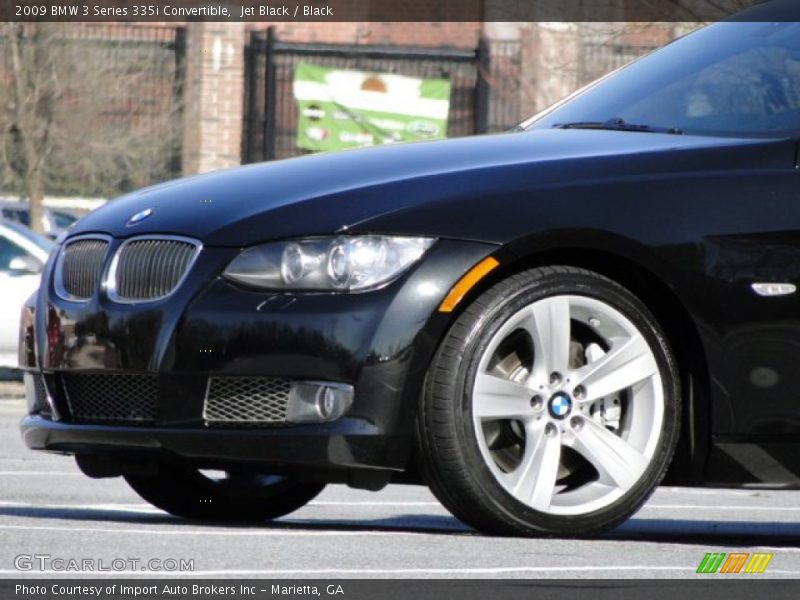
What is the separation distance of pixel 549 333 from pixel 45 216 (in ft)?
91.9

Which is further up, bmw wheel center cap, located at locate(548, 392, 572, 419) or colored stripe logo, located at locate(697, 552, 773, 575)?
bmw wheel center cap, located at locate(548, 392, 572, 419)

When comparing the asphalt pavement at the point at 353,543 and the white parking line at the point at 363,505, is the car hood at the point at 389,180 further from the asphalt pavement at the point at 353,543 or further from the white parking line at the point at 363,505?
the white parking line at the point at 363,505

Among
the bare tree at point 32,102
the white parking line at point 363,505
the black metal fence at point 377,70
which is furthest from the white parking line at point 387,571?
the black metal fence at point 377,70

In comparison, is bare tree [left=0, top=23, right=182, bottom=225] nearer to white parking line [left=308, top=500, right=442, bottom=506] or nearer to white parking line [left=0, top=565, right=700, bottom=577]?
white parking line [left=308, top=500, right=442, bottom=506]

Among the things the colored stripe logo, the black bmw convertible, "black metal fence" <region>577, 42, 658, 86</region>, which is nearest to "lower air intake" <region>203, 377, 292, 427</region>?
the black bmw convertible

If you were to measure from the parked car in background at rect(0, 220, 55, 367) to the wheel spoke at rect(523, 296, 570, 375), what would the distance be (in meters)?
11.4

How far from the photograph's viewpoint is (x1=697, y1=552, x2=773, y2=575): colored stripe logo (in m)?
5.29

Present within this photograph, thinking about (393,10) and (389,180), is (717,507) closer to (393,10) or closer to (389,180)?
(389,180)

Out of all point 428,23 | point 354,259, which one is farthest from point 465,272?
point 428,23

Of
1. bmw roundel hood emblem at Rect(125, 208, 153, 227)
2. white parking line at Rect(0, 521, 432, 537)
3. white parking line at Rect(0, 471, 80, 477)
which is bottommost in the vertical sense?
white parking line at Rect(0, 471, 80, 477)

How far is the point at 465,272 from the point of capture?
566 cm

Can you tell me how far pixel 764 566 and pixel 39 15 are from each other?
2252 cm

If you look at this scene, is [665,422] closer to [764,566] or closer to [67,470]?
[764,566]

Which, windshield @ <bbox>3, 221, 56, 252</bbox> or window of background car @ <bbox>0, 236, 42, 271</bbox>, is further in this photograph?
windshield @ <bbox>3, 221, 56, 252</bbox>
